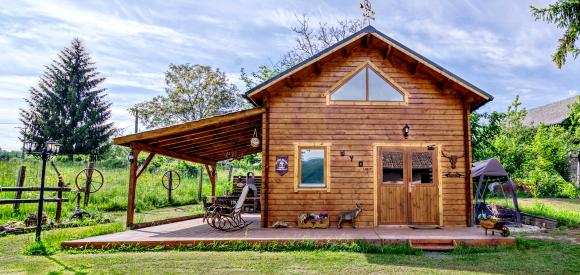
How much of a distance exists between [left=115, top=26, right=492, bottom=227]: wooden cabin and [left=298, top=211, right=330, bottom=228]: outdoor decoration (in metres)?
0.20

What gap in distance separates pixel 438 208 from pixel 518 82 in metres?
24.9

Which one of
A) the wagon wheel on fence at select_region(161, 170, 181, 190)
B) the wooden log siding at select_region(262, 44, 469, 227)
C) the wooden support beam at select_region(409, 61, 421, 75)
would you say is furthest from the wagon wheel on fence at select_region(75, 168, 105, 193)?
the wooden support beam at select_region(409, 61, 421, 75)

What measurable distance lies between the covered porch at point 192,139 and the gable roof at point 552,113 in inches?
943

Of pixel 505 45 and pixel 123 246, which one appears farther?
pixel 505 45

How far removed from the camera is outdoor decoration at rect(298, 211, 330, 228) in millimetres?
8625

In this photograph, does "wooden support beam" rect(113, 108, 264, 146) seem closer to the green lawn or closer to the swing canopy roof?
the green lawn

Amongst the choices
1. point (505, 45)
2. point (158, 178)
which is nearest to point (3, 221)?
point (158, 178)

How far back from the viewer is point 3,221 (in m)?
9.49

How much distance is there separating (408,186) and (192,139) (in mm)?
5334

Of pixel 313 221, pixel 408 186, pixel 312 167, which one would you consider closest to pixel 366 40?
pixel 312 167

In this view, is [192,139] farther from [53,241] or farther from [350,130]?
[350,130]

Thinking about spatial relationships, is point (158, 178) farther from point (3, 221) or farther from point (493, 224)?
point (493, 224)

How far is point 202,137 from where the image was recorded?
31.1 ft

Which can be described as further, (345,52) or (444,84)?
(345,52)
